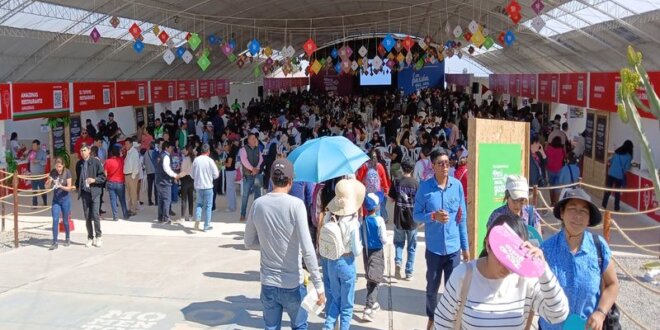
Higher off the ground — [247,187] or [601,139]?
[601,139]

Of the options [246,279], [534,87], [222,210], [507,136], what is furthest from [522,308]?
[534,87]

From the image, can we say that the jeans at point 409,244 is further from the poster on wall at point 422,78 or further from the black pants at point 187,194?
the poster on wall at point 422,78

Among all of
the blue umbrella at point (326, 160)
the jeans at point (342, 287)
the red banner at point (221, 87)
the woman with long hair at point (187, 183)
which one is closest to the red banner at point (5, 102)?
the woman with long hair at point (187, 183)

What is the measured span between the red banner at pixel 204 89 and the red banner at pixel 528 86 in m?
14.3

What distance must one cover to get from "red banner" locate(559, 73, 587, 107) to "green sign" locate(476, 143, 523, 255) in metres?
10.4

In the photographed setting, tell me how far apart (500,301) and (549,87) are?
1808 cm

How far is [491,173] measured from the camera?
5969 millimetres

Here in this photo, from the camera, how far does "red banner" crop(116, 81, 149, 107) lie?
69.7ft

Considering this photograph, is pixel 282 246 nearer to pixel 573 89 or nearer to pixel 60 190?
pixel 60 190

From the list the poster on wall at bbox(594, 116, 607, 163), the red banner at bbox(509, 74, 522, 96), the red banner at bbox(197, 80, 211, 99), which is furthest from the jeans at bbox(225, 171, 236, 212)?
the red banner at bbox(197, 80, 211, 99)

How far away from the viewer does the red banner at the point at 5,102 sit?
45.2 feet

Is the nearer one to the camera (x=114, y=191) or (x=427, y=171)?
(x=427, y=171)

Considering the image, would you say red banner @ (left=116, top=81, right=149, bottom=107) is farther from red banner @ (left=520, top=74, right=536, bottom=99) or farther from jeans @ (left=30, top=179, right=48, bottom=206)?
red banner @ (left=520, top=74, right=536, bottom=99)

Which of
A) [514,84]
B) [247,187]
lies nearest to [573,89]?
[247,187]
